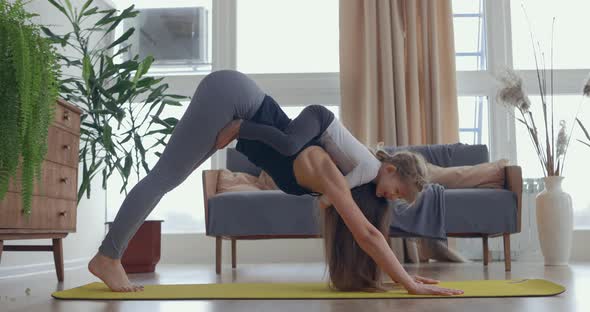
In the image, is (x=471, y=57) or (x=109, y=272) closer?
(x=109, y=272)

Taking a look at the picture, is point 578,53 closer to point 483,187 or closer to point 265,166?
point 483,187

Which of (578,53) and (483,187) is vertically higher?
(578,53)

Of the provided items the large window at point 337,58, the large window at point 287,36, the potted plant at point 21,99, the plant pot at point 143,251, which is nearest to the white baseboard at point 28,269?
the plant pot at point 143,251

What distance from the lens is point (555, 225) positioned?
4301 mm

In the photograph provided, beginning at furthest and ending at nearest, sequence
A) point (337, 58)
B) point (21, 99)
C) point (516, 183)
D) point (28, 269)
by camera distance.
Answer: point (337, 58) → point (516, 183) → point (28, 269) → point (21, 99)

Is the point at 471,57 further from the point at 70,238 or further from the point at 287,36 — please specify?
the point at 70,238

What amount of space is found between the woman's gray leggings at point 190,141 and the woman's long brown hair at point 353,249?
49 centimetres

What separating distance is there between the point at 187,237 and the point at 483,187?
2441mm

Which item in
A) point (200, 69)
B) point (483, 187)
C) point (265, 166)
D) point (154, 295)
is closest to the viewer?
point (154, 295)

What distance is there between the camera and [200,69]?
562 centimetres

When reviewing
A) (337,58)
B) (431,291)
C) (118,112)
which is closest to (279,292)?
(431,291)

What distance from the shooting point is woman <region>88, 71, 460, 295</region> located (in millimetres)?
2260

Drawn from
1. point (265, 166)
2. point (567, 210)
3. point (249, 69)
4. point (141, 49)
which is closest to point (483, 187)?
point (567, 210)

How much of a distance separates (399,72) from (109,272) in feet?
11.1
